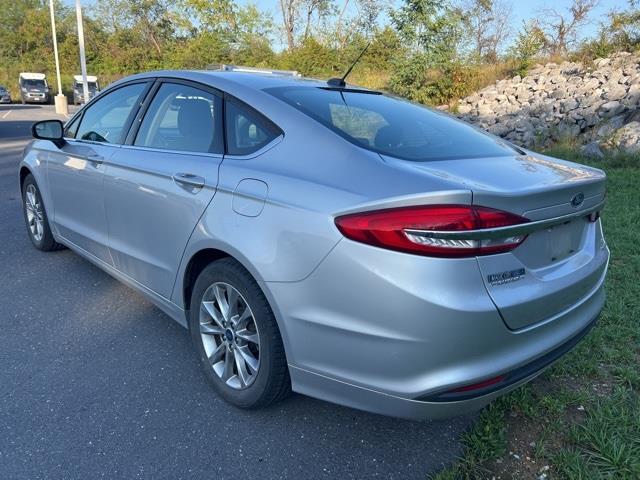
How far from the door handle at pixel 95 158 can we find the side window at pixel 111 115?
130 mm

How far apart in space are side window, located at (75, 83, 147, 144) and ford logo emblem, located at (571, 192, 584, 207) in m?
2.66

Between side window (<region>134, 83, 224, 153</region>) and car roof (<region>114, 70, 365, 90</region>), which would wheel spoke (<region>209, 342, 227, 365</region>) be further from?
car roof (<region>114, 70, 365, 90</region>)

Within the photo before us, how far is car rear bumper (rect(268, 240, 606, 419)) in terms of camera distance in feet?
5.96

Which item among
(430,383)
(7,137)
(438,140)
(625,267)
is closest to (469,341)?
(430,383)

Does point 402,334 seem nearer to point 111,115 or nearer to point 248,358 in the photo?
point 248,358

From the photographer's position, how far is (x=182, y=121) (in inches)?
119

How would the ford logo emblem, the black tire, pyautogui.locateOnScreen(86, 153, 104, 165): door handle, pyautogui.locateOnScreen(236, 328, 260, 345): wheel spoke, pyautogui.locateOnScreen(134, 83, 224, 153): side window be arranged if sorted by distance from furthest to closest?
the black tire
pyautogui.locateOnScreen(86, 153, 104, 165): door handle
pyautogui.locateOnScreen(134, 83, 224, 153): side window
pyautogui.locateOnScreen(236, 328, 260, 345): wheel spoke
the ford logo emblem

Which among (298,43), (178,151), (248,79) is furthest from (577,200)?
(298,43)

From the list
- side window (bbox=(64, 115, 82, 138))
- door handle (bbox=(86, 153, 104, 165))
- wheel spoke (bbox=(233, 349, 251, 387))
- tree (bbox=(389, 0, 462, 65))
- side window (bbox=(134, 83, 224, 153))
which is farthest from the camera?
tree (bbox=(389, 0, 462, 65))

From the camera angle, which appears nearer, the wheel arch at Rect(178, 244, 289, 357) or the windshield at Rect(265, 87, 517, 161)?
the wheel arch at Rect(178, 244, 289, 357)

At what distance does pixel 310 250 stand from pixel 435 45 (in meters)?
15.2

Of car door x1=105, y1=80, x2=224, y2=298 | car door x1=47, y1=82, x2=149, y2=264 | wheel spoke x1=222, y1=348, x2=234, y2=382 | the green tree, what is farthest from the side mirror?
the green tree

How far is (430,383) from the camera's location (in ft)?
6.14

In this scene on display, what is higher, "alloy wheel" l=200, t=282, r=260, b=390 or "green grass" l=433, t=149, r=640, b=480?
"alloy wheel" l=200, t=282, r=260, b=390
